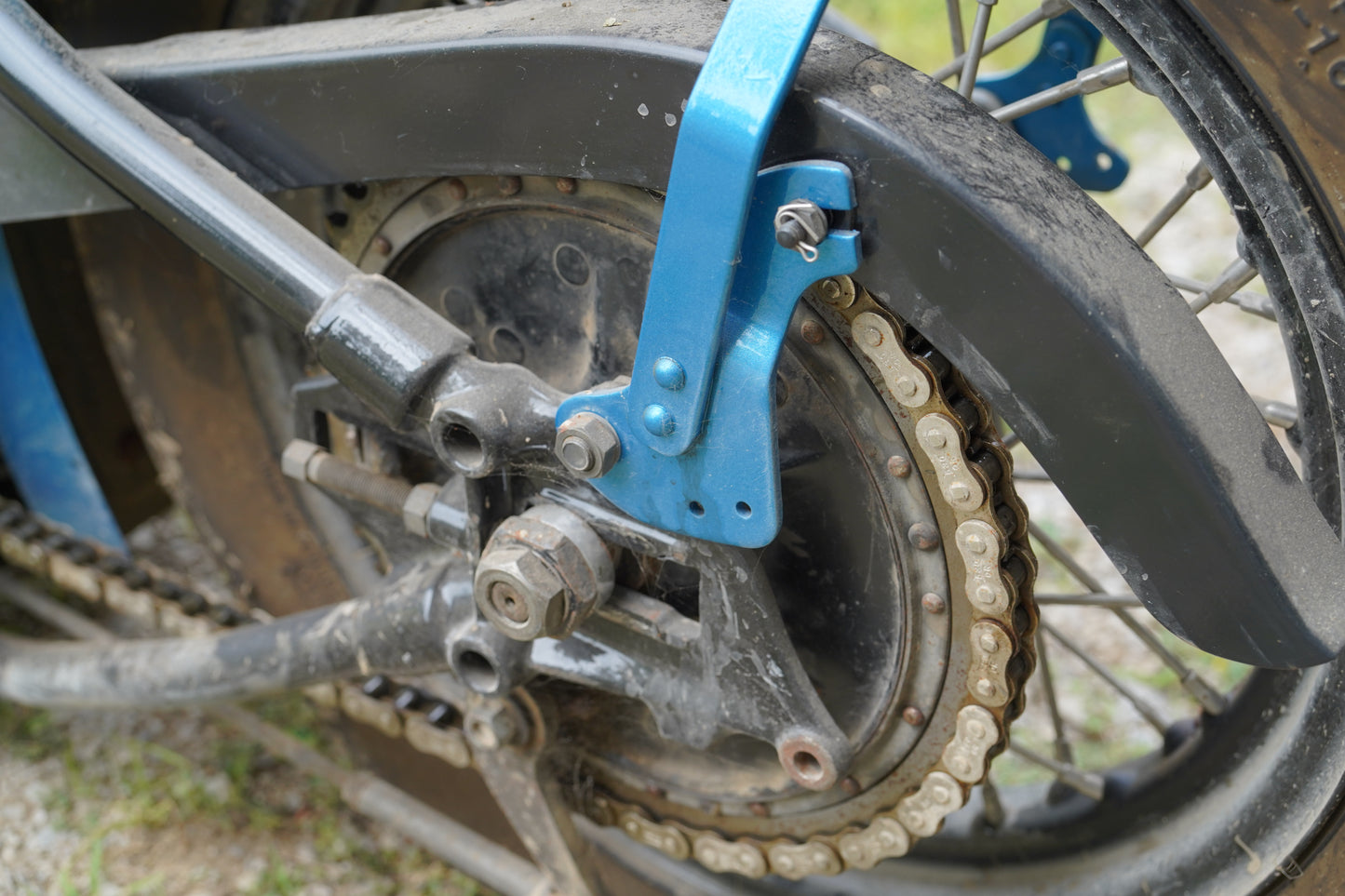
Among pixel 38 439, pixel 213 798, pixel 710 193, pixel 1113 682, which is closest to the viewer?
pixel 710 193

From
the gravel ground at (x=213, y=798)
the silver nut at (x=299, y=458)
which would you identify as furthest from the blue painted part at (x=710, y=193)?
the gravel ground at (x=213, y=798)

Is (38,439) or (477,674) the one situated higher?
(477,674)

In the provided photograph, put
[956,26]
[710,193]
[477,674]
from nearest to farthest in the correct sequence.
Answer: [710,193], [477,674], [956,26]

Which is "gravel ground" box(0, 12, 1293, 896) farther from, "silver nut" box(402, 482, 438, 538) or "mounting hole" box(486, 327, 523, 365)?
"mounting hole" box(486, 327, 523, 365)

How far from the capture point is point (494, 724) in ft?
3.40

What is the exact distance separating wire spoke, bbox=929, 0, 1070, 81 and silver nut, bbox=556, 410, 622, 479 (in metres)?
0.32

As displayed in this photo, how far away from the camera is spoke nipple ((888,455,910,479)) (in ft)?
2.60

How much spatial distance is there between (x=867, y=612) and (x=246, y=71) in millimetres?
602

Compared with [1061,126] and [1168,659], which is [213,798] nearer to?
[1168,659]

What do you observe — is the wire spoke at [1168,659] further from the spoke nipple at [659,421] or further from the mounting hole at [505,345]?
the mounting hole at [505,345]

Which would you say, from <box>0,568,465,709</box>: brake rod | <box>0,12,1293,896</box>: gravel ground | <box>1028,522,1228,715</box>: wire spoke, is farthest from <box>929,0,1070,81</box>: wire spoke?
<box>0,12,1293,896</box>: gravel ground

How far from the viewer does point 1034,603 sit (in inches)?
32.9

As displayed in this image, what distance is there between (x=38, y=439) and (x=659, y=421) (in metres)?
0.95

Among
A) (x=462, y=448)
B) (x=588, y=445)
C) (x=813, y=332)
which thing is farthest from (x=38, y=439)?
(x=813, y=332)
